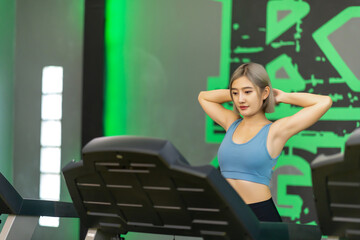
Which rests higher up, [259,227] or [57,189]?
[259,227]

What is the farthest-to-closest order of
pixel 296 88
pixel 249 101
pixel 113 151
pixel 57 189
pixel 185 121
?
pixel 57 189 < pixel 185 121 < pixel 296 88 < pixel 249 101 < pixel 113 151

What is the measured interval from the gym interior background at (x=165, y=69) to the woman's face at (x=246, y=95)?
2095 millimetres

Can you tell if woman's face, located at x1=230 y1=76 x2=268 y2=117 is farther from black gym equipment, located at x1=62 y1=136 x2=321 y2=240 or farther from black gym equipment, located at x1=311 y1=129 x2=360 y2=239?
black gym equipment, located at x1=311 y1=129 x2=360 y2=239

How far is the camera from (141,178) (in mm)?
1442

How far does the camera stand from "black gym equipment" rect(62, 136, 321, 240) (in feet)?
4.49

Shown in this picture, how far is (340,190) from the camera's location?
4.27 feet

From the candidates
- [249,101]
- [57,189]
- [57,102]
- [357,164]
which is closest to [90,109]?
[57,102]

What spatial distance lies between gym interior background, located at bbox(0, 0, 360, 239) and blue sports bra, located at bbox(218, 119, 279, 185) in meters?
2.07

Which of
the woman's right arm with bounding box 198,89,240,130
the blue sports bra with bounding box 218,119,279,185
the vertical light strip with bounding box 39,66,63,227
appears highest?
the woman's right arm with bounding box 198,89,240,130

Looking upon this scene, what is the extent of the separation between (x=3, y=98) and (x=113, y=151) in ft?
14.0

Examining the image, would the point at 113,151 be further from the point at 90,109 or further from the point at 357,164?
the point at 90,109

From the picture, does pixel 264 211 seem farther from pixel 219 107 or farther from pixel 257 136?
pixel 219 107

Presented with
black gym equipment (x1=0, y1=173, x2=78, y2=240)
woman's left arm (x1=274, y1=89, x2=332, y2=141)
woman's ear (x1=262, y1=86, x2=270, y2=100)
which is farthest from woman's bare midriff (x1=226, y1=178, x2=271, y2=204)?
black gym equipment (x1=0, y1=173, x2=78, y2=240)

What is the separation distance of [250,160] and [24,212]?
968 millimetres
